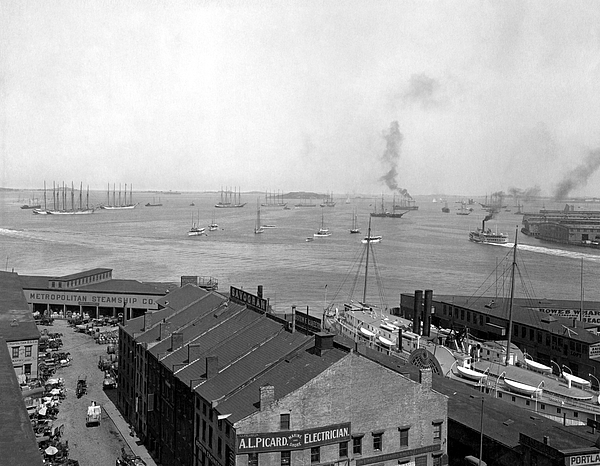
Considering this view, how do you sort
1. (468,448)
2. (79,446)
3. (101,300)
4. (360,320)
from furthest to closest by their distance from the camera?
1. (101,300)
2. (360,320)
3. (79,446)
4. (468,448)

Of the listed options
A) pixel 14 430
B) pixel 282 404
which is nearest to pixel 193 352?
pixel 282 404

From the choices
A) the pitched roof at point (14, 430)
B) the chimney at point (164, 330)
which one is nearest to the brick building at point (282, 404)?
the chimney at point (164, 330)

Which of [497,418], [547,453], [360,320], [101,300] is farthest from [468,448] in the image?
[101,300]

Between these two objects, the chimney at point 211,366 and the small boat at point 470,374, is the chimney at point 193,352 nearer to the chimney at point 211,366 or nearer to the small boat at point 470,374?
the chimney at point 211,366

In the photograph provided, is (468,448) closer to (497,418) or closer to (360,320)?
(497,418)

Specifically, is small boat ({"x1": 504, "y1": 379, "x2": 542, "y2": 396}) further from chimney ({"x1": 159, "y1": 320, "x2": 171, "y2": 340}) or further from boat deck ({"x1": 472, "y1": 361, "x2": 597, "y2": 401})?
chimney ({"x1": 159, "y1": 320, "x2": 171, "y2": 340})

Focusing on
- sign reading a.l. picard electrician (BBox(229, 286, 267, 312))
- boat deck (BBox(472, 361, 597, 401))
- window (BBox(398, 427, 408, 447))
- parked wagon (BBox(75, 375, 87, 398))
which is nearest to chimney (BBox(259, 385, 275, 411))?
window (BBox(398, 427, 408, 447))
